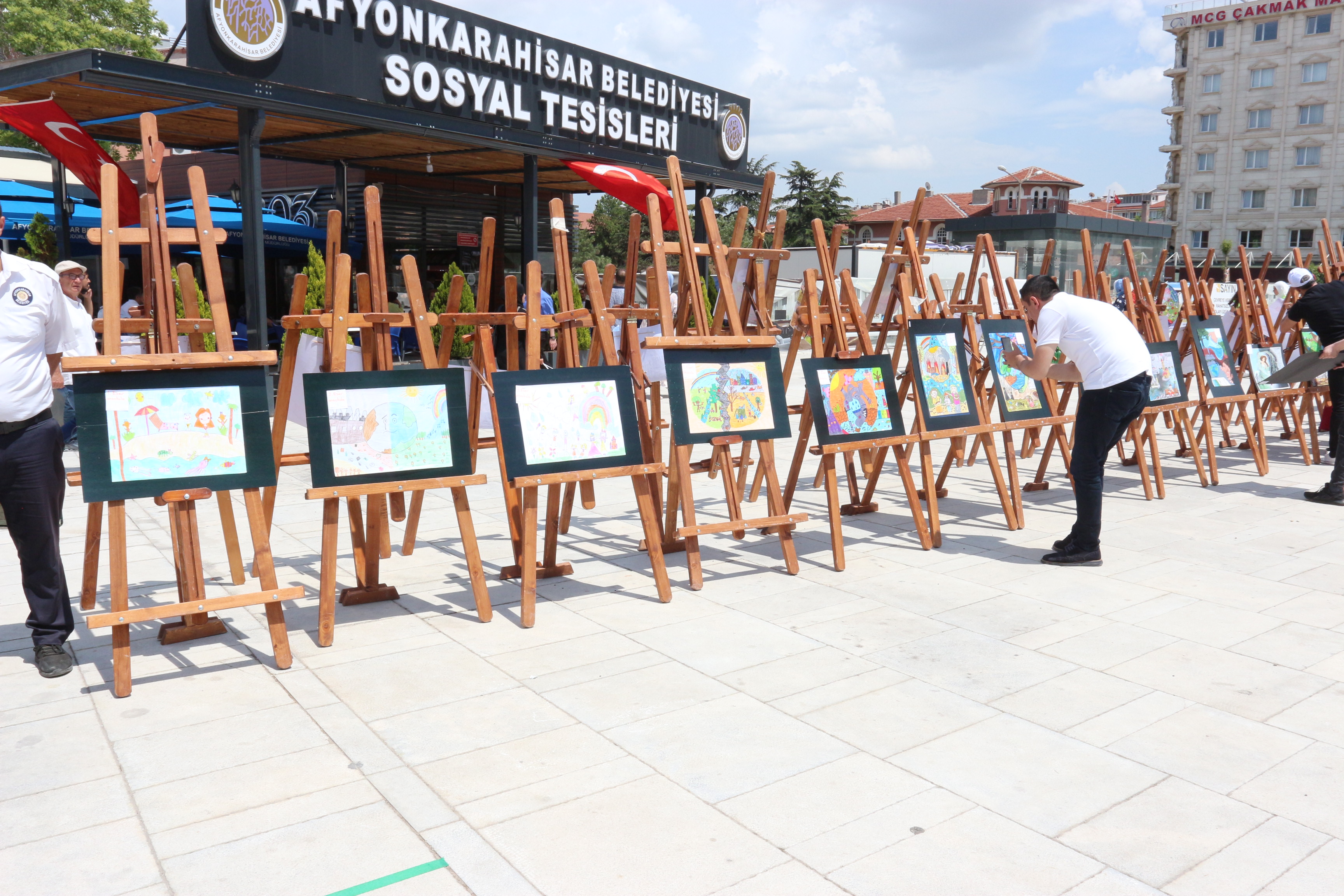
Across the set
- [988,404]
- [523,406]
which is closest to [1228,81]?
[988,404]

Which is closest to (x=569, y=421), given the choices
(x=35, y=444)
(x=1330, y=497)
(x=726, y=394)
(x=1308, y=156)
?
(x=726, y=394)

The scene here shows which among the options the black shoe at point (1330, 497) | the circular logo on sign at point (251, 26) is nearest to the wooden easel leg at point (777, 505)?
the black shoe at point (1330, 497)

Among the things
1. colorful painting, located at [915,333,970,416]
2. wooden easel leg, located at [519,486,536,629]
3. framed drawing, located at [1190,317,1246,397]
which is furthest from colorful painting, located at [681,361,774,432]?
framed drawing, located at [1190,317,1246,397]

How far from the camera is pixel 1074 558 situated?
18.5 feet

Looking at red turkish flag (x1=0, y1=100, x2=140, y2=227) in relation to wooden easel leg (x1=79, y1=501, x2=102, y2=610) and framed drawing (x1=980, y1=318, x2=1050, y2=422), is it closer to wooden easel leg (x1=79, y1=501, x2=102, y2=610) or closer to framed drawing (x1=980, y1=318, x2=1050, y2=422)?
wooden easel leg (x1=79, y1=501, x2=102, y2=610)

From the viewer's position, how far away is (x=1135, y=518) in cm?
691

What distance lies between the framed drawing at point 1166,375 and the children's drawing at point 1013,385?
156 cm

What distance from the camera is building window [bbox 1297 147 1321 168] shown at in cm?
5784

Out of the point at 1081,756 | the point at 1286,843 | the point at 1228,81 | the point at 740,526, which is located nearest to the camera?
the point at 1286,843

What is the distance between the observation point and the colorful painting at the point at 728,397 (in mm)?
5215

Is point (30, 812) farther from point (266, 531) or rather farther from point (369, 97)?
point (369, 97)

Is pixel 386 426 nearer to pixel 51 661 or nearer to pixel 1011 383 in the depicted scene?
pixel 51 661

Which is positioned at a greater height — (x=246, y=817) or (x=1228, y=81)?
(x=1228, y=81)

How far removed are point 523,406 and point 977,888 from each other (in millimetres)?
3021
